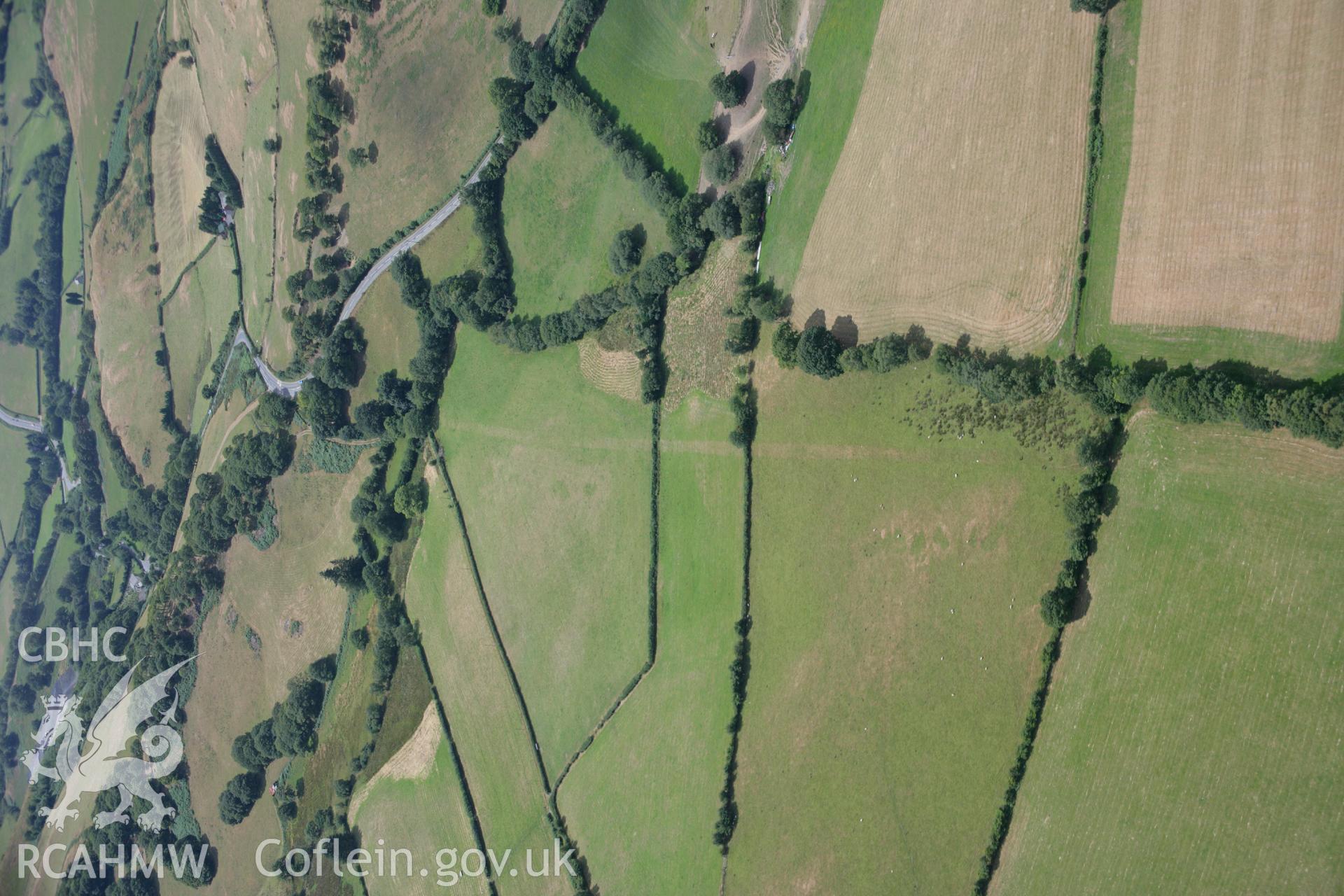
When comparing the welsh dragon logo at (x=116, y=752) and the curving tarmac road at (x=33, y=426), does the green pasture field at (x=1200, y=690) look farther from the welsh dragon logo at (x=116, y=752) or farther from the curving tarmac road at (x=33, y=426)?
the curving tarmac road at (x=33, y=426)

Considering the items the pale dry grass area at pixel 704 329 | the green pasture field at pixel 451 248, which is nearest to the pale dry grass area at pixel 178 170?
the green pasture field at pixel 451 248

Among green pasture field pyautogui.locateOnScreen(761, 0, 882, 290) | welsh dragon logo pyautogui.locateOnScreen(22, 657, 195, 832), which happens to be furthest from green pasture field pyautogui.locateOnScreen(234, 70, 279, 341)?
green pasture field pyautogui.locateOnScreen(761, 0, 882, 290)

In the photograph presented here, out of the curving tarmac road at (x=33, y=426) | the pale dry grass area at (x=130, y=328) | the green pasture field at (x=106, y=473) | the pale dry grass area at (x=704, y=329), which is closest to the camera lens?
the pale dry grass area at (x=704, y=329)

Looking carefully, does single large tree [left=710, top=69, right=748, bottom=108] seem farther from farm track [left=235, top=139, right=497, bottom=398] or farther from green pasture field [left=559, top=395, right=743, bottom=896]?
farm track [left=235, top=139, right=497, bottom=398]

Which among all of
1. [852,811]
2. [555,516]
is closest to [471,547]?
[555,516]

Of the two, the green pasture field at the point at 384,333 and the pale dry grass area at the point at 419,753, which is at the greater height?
the green pasture field at the point at 384,333

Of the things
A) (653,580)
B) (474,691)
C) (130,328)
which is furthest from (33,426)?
(653,580)

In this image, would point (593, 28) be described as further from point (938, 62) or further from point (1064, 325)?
point (1064, 325)
